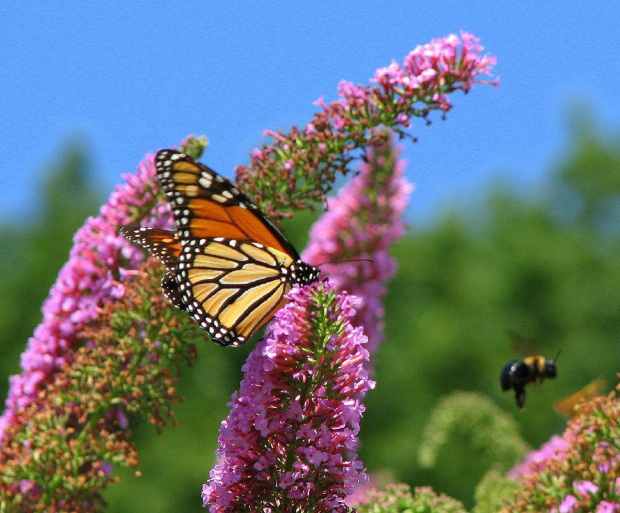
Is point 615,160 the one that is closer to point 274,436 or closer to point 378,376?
point 378,376

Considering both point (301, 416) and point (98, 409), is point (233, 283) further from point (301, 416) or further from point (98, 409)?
point (301, 416)

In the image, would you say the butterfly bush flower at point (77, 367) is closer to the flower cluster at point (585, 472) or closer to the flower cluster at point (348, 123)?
the flower cluster at point (348, 123)

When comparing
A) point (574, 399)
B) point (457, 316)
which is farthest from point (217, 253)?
point (457, 316)

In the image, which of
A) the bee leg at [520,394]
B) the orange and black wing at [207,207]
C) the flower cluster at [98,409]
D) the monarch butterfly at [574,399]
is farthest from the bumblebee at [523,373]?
the flower cluster at [98,409]

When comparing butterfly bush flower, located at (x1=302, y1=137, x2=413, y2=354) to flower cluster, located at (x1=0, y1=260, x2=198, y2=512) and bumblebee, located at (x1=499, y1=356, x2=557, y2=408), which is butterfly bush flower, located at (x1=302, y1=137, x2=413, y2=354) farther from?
flower cluster, located at (x1=0, y1=260, x2=198, y2=512)

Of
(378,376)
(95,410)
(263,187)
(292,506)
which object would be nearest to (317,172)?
(263,187)
